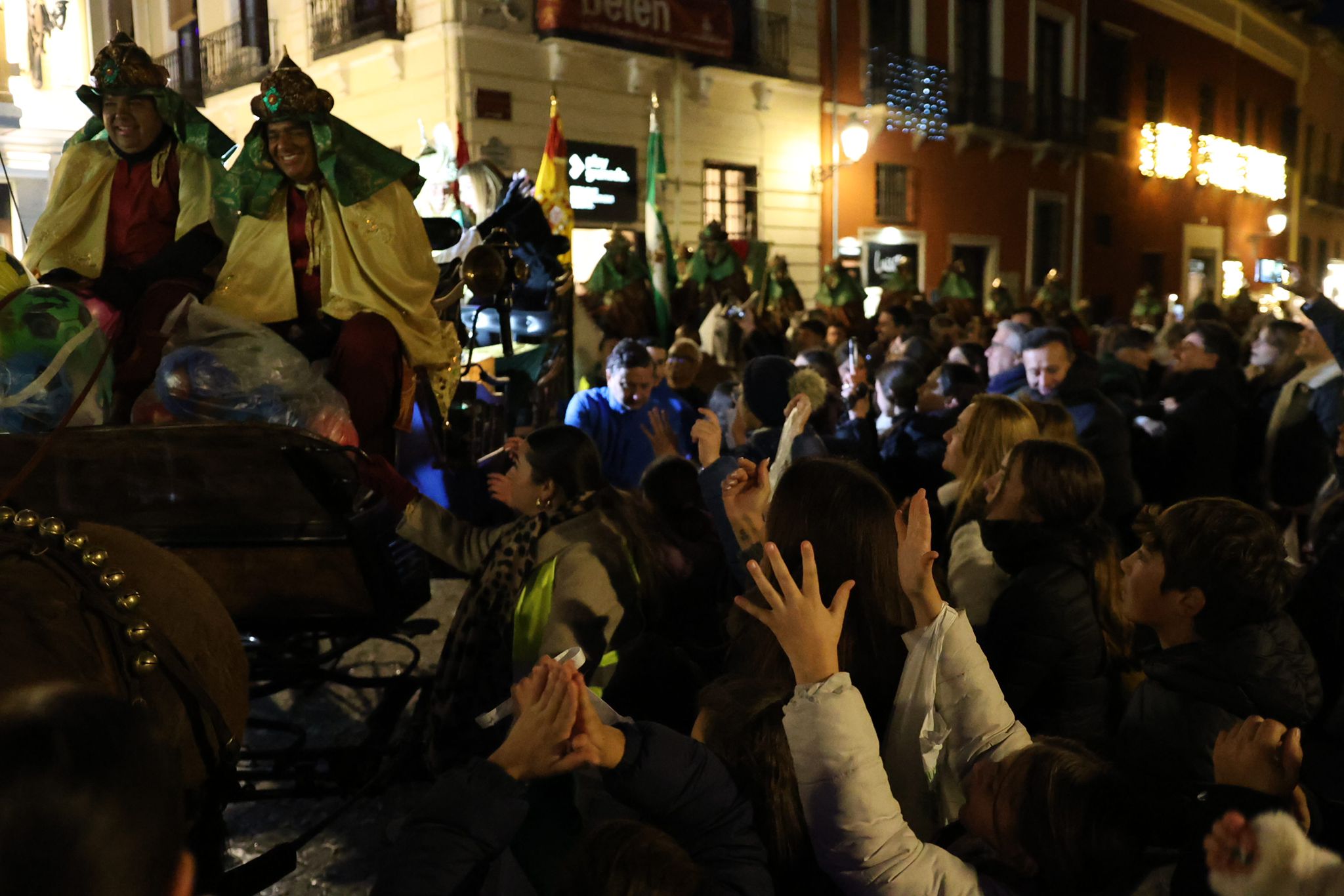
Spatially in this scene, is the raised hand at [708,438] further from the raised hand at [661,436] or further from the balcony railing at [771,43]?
the balcony railing at [771,43]

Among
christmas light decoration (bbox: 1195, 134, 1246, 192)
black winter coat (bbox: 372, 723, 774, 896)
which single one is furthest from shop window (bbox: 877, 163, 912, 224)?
black winter coat (bbox: 372, 723, 774, 896)

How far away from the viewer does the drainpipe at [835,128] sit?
1964cm

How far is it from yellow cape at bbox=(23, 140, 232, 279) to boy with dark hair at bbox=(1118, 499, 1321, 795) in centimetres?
339

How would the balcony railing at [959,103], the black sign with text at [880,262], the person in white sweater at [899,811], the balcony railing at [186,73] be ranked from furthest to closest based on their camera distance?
1. the black sign with text at [880,262]
2. the balcony railing at [959,103]
3. the balcony railing at [186,73]
4. the person in white sweater at [899,811]

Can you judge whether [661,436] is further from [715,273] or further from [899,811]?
[715,273]

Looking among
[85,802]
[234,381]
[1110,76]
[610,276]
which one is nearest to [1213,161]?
[1110,76]

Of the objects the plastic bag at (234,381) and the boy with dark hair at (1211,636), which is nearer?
the boy with dark hair at (1211,636)

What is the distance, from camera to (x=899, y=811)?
185cm

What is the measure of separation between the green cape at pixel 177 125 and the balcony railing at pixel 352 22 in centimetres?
1117

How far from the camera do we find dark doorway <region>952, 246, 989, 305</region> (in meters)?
23.4

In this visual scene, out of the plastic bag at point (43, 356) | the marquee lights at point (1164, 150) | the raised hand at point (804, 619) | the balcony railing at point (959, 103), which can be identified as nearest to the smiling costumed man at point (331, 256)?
the plastic bag at point (43, 356)

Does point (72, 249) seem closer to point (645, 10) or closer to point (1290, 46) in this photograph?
point (645, 10)

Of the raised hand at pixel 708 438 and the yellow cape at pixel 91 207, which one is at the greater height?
the yellow cape at pixel 91 207

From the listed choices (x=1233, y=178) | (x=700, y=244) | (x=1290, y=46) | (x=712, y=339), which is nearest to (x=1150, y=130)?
(x=1233, y=178)
